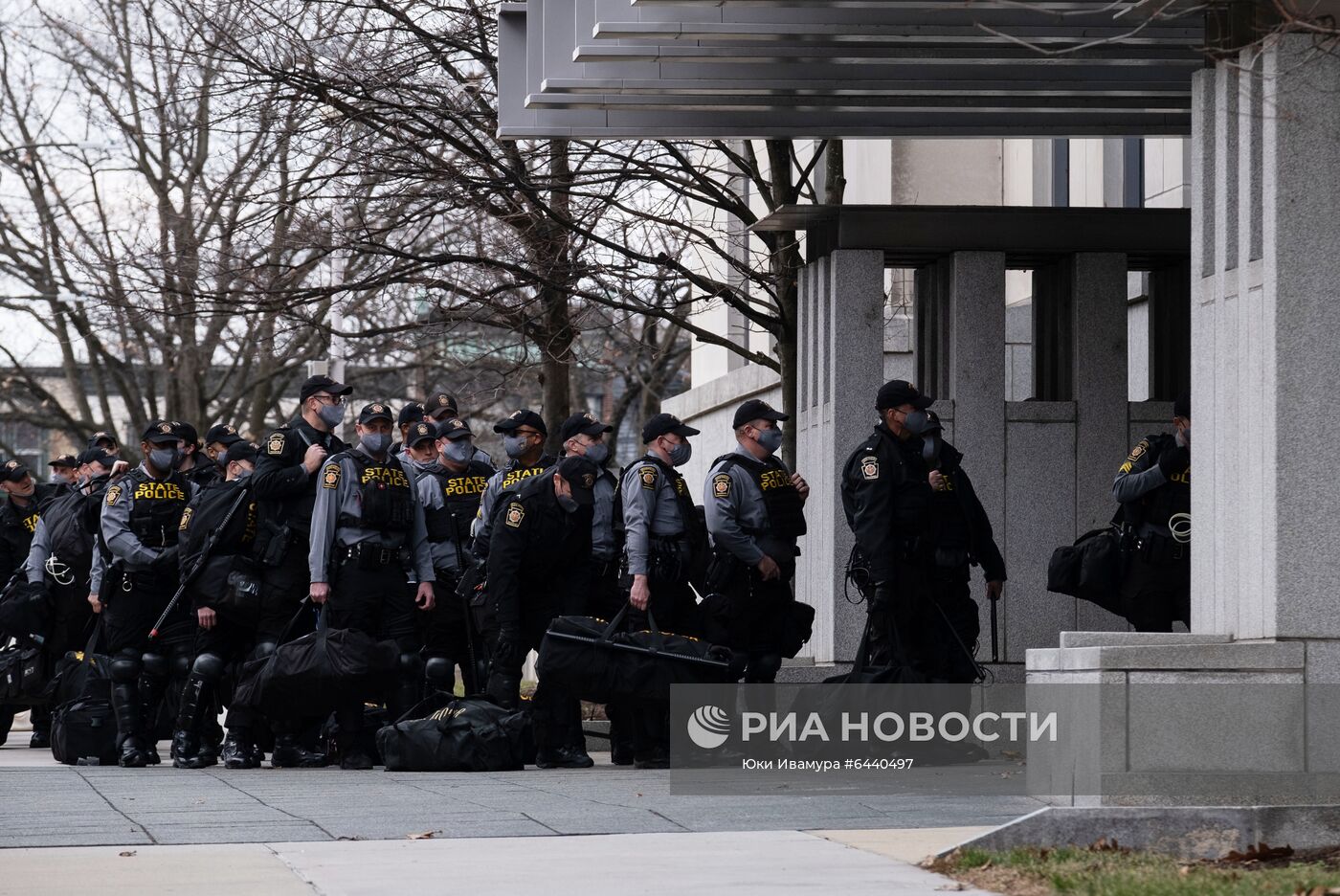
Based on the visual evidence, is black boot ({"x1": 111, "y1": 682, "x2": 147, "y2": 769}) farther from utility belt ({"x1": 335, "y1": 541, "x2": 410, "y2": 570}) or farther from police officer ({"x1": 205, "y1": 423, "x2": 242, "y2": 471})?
utility belt ({"x1": 335, "y1": 541, "x2": 410, "y2": 570})

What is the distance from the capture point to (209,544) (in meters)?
11.9

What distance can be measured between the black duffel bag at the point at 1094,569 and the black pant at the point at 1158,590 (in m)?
0.08

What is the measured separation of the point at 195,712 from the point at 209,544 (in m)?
1.05

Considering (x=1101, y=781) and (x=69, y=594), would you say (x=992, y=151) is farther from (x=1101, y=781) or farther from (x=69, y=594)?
(x=1101, y=781)

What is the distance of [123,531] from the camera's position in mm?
12516

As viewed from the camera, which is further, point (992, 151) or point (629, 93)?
point (992, 151)

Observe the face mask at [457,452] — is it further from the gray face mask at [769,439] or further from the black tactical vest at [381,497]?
the gray face mask at [769,439]

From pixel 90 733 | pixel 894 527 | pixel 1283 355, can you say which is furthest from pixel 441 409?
pixel 1283 355

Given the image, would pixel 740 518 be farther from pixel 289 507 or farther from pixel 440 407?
pixel 440 407

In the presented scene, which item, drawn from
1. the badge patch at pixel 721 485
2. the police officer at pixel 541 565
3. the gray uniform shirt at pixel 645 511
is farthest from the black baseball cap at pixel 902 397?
the police officer at pixel 541 565

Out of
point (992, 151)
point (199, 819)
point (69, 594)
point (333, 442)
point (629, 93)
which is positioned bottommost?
point (199, 819)

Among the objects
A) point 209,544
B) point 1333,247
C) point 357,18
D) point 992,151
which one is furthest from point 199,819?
point 992,151

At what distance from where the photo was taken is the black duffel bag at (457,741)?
36.8ft

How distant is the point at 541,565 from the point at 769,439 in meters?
1.55
